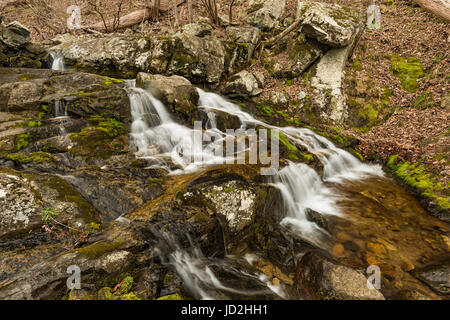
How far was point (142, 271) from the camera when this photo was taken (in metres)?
3.15

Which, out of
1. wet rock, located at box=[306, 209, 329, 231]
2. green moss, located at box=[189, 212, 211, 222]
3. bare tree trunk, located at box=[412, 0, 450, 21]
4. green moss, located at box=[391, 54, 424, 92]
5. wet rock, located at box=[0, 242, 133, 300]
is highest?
bare tree trunk, located at box=[412, 0, 450, 21]

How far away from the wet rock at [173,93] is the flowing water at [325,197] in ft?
0.99

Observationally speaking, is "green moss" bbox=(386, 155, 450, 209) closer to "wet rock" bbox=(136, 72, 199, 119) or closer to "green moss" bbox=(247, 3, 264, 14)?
"wet rock" bbox=(136, 72, 199, 119)

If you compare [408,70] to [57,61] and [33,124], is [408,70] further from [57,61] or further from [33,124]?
[57,61]

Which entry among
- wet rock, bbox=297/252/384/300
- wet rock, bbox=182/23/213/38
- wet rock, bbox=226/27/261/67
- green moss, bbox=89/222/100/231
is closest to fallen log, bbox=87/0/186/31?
wet rock, bbox=182/23/213/38

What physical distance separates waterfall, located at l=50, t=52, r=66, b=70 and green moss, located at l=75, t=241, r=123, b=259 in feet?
39.0

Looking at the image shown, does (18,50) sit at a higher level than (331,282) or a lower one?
higher

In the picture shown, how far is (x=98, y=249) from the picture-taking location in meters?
3.13

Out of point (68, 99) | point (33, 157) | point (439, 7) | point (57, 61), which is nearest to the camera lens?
point (33, 157)

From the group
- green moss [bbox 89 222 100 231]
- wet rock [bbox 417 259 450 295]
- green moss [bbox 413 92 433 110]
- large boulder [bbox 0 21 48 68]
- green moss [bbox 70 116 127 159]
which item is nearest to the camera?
wet rock [bbox 417 259 450 295]

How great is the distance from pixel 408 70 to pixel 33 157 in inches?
552

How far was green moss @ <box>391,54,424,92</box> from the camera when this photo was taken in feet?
31.3

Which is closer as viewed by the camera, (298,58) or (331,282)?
(331,282)

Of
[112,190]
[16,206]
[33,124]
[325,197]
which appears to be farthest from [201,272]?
[33,124]
